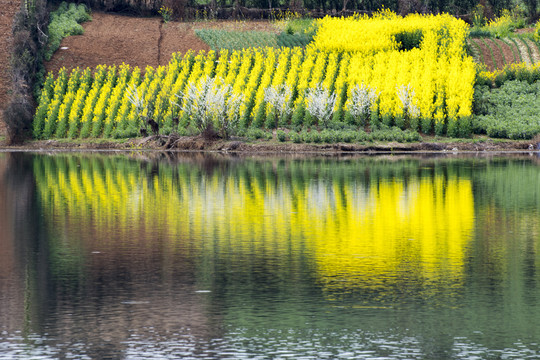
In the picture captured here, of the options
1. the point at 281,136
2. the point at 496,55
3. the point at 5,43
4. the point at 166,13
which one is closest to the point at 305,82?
the point at 281,136

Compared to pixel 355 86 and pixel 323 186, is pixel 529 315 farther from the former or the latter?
pixel 355 86

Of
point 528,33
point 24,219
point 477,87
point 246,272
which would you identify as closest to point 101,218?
point 24,219

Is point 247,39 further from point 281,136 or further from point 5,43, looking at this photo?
point 281,136

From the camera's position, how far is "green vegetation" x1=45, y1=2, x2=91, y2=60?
5800 centimetres

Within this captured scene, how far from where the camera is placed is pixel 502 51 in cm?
5703

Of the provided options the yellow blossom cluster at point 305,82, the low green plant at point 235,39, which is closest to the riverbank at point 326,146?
the yellow blossom cluster at point 305,82

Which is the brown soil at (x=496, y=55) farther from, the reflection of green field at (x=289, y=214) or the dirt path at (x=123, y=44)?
the reflection of green field at (x=289, y=214)

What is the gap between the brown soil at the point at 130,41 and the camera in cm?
5694

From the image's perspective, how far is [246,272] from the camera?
45.4 feet

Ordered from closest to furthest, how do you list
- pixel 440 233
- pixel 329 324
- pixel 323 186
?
pixel 329 324, pixel 440 233, pixel 323 186

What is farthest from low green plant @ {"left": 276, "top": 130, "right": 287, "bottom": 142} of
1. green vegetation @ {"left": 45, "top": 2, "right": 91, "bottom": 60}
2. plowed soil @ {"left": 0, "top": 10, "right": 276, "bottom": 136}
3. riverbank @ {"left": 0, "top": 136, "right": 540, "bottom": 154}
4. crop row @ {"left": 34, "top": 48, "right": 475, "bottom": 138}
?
green vegetation @ {"left": 45, "top": 2, "right": 91, "bottom": 60}

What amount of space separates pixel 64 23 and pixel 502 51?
28.8 metres

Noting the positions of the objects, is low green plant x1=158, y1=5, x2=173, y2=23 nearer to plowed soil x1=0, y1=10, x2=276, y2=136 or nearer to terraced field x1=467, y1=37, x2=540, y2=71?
plowed soil x1=0, y1=10, x2=276, y2=136

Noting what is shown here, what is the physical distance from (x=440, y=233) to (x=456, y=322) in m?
7.06
